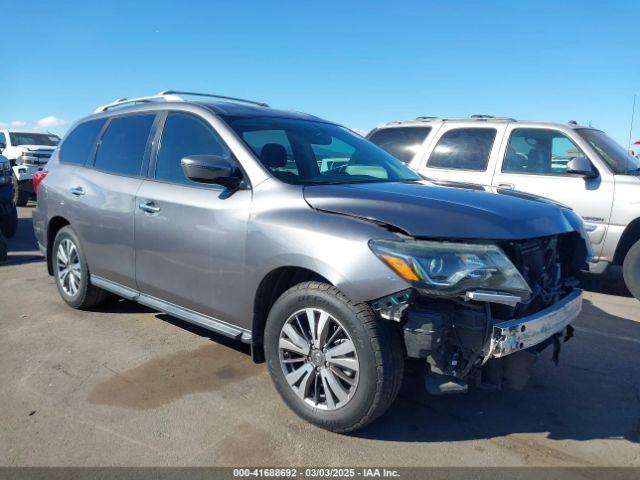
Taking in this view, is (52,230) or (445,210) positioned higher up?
(445,210)

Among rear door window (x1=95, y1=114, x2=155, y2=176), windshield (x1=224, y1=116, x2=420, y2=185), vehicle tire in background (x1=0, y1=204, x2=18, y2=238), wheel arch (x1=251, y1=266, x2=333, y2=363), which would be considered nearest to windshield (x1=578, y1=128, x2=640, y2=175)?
windshield (x1=224, y1=116, x2=420, y2=185)

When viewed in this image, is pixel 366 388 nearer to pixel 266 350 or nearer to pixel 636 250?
pixel 266 350

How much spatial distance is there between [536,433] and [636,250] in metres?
3.76

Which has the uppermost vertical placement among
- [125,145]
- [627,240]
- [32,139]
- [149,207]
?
[32,139]

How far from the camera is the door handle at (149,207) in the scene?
387 centimetres

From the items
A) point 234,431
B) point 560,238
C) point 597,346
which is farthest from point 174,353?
point 597,346

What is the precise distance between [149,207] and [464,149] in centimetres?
449

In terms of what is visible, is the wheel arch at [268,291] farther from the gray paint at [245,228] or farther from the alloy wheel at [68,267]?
the alloy wheel at [68,267]

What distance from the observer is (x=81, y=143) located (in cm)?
514

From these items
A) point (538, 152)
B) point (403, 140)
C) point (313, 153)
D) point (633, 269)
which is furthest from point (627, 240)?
point (313, 153)

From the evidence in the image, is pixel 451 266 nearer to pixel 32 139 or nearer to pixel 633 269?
pixel 633 269

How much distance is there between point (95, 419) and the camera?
10.2 ft

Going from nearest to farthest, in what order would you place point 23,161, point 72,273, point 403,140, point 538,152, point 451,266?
point 451,266 → point 72,273 → point 538,152 → point 403,140 → point 23,161

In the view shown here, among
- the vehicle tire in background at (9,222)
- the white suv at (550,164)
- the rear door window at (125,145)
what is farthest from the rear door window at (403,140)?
the vehicle tire in background at (9,222)
